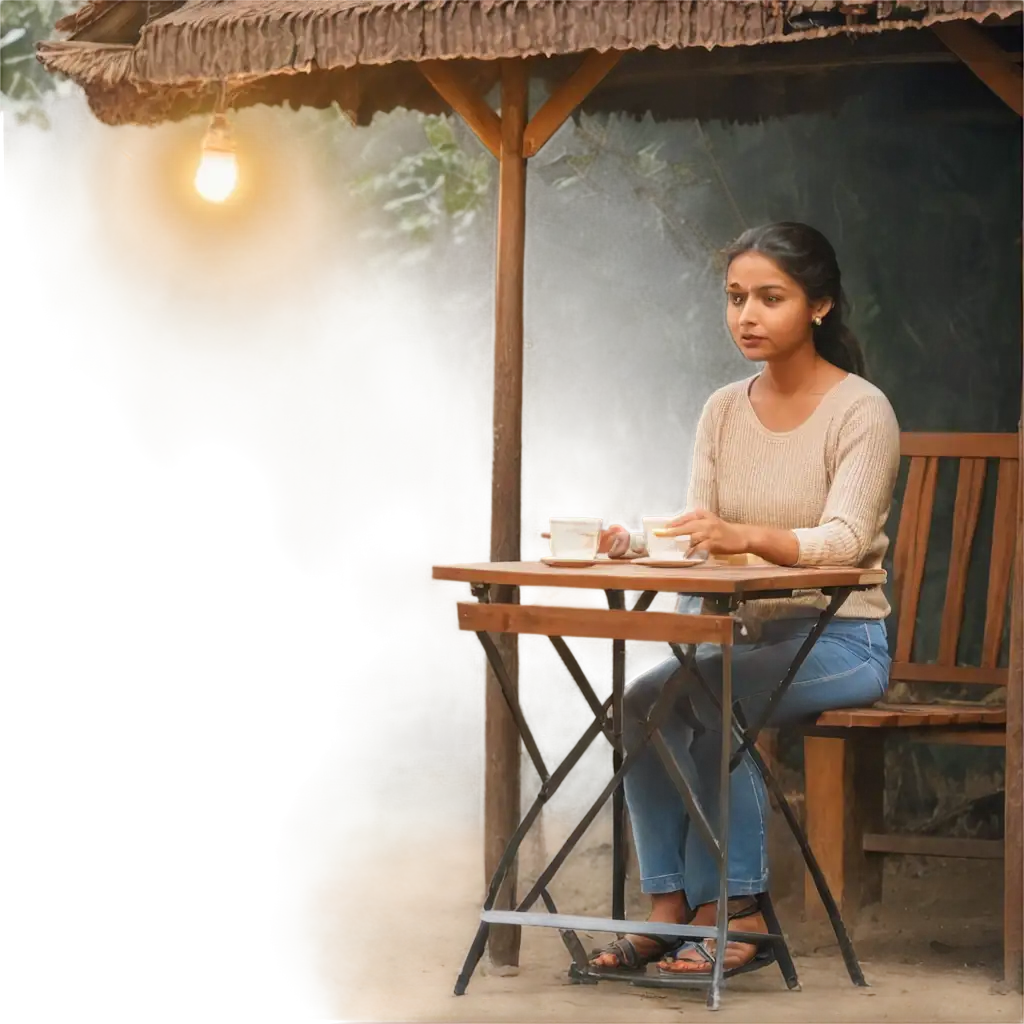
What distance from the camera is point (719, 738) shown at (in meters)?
5.19

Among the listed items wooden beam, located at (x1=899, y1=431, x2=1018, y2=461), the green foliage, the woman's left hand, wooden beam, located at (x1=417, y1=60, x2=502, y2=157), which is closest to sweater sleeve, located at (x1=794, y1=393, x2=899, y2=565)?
the woman's left hand

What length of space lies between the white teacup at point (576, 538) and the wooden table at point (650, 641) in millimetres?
41

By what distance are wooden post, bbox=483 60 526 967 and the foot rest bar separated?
0.49 meters

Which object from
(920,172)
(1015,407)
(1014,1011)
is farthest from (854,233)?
(1014,1011)

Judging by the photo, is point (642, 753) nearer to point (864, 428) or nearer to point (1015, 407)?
point (864, 428)

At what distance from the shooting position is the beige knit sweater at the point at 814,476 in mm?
5121

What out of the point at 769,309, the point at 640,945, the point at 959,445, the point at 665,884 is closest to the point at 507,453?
the point at 769,309

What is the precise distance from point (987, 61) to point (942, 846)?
7.49 ft

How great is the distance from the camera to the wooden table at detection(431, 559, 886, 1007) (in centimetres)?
463

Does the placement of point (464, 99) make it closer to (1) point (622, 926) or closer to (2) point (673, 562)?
(2) point (673, 562)

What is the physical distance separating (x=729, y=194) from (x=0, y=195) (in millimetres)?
3541

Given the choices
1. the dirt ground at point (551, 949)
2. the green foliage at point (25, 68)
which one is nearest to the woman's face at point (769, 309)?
the dirt ground at point (551, 949)

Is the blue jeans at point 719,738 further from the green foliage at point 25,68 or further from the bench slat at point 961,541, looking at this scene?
the green foliage at point 25,68

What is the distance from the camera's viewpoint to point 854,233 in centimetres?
780
